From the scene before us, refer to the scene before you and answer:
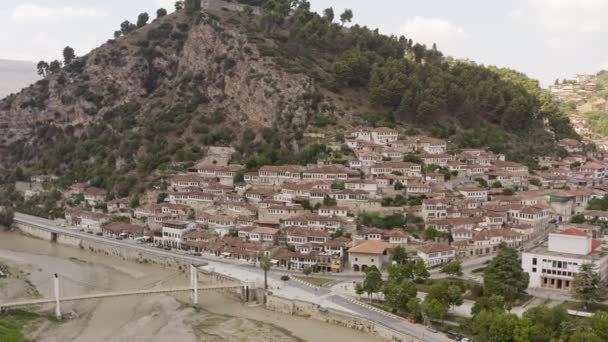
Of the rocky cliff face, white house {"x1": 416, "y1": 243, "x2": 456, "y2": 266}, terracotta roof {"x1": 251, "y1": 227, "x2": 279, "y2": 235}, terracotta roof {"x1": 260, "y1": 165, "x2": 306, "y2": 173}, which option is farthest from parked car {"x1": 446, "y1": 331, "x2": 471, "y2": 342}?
the rocky cliff face

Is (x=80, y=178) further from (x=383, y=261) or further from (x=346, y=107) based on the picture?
(x=383, y=261)

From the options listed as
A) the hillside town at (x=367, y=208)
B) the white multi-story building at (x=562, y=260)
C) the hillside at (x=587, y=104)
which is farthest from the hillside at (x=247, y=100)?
the white multi-story building at (x=562, y=260)

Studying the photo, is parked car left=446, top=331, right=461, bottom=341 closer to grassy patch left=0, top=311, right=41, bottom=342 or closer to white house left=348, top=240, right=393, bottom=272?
white house left=348, top=240, right=393, bottom=272

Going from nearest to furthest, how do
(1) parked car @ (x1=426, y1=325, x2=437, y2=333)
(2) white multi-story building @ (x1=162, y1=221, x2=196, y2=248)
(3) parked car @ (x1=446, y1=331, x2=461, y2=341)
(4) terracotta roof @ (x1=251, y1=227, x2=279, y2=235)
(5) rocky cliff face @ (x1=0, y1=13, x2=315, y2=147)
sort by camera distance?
(3) parked car @ (x1=446, y1=331, x2=461, y2=341)
(1) parked car @ (x1=426, y1=325, x2=437, y2=333)
(4) terracotta roof @ (x1=251, y1=227, x2=279, y2=235)
(2) white multi-story building @ (x1=162, y1=221, x2=196, y2=248)
(5) rocky cliff face @ (x1=0, y1=13, x2=315, y2=147)

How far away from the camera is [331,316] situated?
32906 mm

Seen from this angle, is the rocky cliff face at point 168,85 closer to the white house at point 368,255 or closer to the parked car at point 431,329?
the white house at point 368,255

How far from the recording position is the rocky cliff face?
67188 millimetres

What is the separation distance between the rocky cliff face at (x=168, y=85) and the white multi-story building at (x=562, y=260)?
31527 mm

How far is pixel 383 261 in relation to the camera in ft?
134

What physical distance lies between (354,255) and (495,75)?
4763 cm

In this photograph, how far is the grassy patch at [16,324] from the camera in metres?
30.0

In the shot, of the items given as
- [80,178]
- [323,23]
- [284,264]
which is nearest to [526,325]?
[284,264]

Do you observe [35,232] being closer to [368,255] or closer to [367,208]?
[367,208]

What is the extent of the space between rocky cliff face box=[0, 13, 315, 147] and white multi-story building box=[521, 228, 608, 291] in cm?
3153
